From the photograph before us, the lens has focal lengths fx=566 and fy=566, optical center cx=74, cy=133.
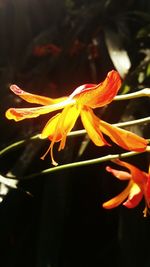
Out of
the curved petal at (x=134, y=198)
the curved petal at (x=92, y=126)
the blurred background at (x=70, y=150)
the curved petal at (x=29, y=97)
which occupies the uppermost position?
the blurred background at (x=70, y=150)

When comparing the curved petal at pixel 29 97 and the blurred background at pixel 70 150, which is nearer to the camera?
the curved petal at pixel 29 97

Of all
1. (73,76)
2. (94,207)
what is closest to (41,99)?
(94,207)

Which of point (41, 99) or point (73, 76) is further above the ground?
point (73, 76)

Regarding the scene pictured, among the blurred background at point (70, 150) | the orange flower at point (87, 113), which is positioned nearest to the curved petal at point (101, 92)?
the orange flower at point (87, 113)

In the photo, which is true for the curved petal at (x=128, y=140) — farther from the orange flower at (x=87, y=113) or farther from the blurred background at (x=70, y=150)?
the blurred background at (x=70, y=150)

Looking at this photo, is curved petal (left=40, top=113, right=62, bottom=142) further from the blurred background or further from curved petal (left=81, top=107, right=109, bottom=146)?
the blurred background

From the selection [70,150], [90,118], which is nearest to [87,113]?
[90,118]

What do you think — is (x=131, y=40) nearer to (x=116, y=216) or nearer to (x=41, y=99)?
(x=116, y=216)
